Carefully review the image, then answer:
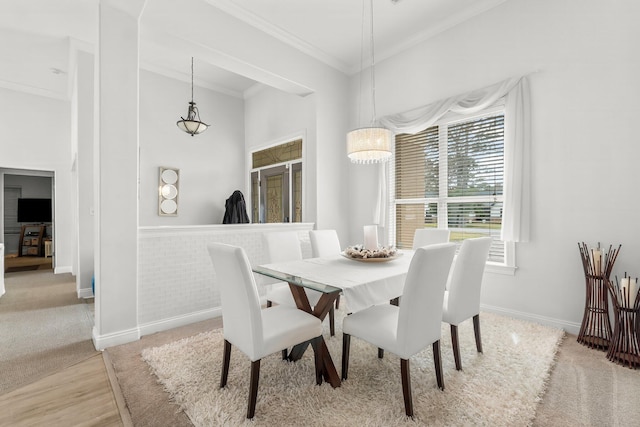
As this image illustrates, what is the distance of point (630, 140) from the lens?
94.7 inches

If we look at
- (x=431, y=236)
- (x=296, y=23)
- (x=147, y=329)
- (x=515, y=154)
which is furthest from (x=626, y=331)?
(x=296, y=23)

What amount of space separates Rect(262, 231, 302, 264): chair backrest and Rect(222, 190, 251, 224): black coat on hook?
2527 mm

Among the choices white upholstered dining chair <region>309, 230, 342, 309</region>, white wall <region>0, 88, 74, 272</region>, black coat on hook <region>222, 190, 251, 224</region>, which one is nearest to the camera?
white upholstered dining chair <region>309, 230, 342, 309</region>

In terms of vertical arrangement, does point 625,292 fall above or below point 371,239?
below

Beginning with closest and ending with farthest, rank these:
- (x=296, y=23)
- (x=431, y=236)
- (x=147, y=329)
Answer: (x=147, y=329), (x=431, y=236), (x=296, y=23)

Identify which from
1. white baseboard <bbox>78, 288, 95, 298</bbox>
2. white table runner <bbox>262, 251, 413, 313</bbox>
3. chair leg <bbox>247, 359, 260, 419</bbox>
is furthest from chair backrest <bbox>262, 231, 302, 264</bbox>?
→ white baseboard <bbox>78, 288, 95, 298</bbox>

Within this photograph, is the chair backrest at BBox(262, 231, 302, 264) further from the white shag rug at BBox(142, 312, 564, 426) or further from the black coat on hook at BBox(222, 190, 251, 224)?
the black coat on hook at BBox(222, 190, 251, 224)

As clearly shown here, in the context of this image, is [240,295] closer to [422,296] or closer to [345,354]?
[345,354]

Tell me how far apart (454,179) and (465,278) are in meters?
1.79

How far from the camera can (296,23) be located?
137 inches

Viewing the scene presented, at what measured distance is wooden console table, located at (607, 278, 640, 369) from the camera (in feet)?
7.02

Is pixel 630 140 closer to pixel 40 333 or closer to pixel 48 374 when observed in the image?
pixel 48 374

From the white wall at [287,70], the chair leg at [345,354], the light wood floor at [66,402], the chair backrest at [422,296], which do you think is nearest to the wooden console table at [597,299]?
the chair backrest at [422,296]

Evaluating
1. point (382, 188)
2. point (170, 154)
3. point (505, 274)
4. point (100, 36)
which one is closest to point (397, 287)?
point (505, 274)
